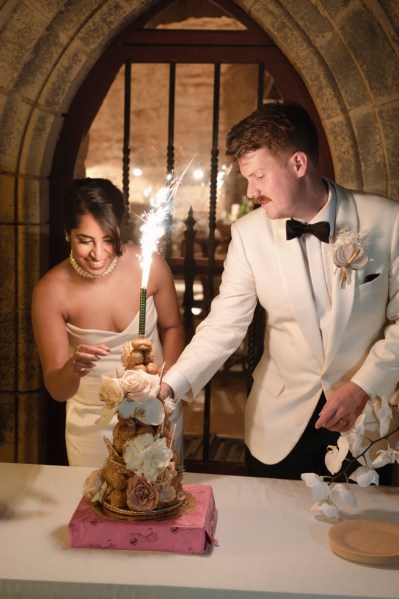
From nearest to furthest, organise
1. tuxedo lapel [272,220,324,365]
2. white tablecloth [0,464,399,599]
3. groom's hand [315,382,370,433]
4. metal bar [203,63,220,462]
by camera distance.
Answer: white tablecloth [0,464,399,599]
groom's hand [315,382,370,433]
tuxedo lapel [272,220,324,365]
metal bar [203,63,220,462]

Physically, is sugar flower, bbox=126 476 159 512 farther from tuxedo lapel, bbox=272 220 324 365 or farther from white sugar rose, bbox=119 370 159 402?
tuxedo lapel, bbox=272 220 324 365

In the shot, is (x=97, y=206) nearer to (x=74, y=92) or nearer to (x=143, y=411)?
(x=74, y=92)

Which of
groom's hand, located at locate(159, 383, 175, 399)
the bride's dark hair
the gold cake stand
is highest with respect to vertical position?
the bride's dark hair

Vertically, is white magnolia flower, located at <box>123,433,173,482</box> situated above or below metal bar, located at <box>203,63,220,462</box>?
below

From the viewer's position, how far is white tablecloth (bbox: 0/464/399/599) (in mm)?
1818

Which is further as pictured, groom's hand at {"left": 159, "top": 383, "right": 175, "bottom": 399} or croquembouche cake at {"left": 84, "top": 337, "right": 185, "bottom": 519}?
groom's hand at {"left": 159, "top": 383, "right": 175, "bottom": 399}

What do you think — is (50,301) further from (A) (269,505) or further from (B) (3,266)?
(A) (269,505)

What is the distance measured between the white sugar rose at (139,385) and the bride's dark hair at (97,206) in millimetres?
1142

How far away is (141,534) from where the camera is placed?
1973 millimetres

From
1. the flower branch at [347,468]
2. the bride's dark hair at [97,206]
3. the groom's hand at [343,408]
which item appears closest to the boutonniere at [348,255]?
the groom's hand at [343,408]

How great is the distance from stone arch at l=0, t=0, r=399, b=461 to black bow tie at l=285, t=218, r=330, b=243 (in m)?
0.80

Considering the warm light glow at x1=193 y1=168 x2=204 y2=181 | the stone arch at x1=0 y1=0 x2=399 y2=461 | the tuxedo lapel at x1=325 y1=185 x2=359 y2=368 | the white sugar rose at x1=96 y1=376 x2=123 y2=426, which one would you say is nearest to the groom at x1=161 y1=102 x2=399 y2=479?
the tuxedo lapel at x1=325 y1=185 x2=359 y2=368

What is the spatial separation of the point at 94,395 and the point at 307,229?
3.59 ft

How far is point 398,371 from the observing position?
8.41 feet
